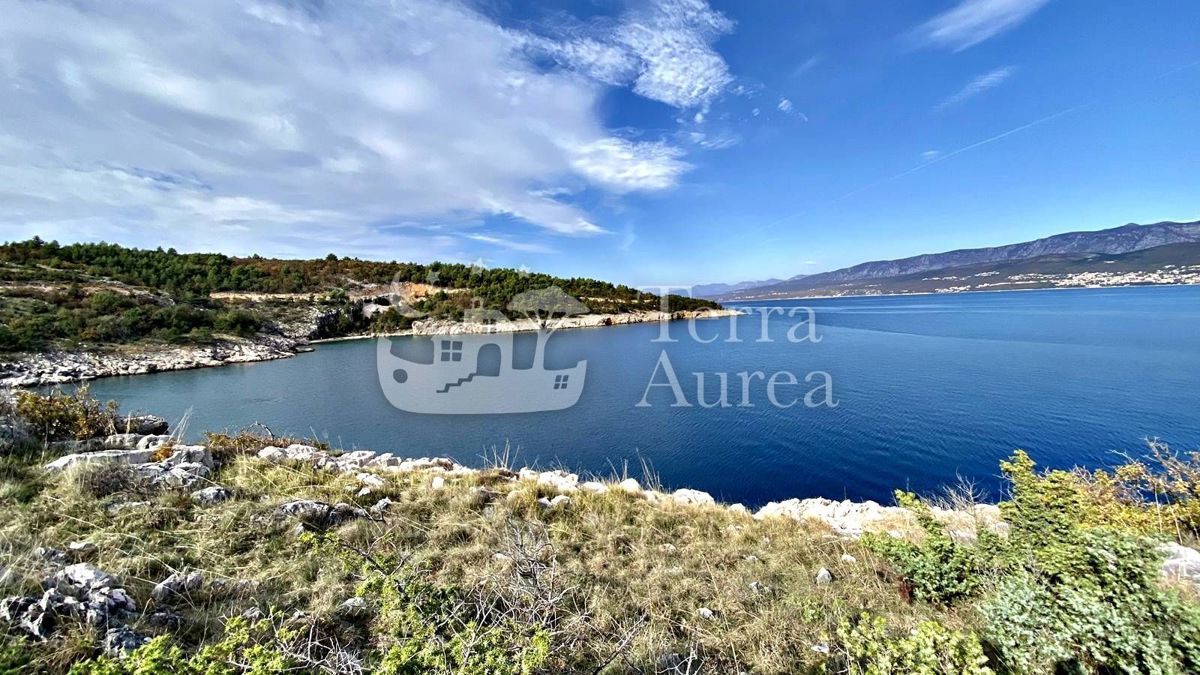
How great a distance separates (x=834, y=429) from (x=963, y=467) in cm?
407

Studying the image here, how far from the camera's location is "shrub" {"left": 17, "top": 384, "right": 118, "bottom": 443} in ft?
20.1

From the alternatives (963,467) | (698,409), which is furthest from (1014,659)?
(698,409)

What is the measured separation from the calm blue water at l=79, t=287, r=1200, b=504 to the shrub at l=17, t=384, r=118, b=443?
8.65m

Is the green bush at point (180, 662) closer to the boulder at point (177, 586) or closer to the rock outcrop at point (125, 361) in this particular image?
the boulder at point (177, 586)

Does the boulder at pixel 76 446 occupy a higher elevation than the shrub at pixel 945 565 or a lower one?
higher

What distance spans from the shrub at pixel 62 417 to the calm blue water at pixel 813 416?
8.65 metres

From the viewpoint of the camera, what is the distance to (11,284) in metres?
35.3

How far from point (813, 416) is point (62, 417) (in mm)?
20868

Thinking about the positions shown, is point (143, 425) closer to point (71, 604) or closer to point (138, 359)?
point (71, 604)

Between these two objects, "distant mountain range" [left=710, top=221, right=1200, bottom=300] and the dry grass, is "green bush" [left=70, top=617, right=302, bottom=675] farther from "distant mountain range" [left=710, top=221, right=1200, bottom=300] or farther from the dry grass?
"distant mountain range" [left=710, top=221, right=1200, bottom=300]

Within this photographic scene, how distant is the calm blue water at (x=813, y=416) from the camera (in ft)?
45.5

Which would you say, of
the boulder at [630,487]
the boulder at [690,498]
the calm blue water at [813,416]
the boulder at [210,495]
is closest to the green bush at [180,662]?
the boulder at [210,495]

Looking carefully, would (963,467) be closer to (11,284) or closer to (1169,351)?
(1169,351)

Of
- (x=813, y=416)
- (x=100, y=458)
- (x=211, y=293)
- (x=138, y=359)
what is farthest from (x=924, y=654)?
(x=211, y=293)
